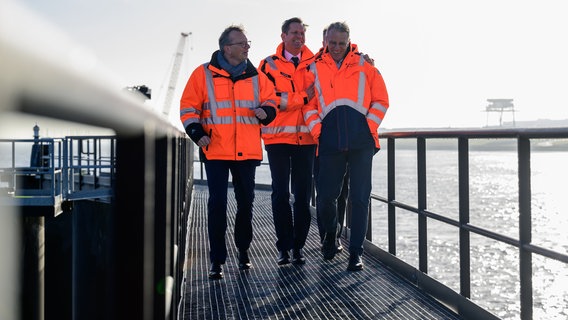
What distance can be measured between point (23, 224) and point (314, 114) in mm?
13457

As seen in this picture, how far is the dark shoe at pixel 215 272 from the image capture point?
4.64 metres

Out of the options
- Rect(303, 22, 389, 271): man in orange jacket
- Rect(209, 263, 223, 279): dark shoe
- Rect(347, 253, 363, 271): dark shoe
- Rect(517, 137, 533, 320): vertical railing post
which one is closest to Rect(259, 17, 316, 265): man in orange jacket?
Rect(303, 22, 389, 271): man in orange jacket

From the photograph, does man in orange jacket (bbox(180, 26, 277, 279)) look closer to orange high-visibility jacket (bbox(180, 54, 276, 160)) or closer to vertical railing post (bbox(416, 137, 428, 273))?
orange high-visibility jacket (bbox(180, 54, 276, 160))

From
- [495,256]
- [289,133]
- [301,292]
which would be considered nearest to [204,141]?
[289,133]

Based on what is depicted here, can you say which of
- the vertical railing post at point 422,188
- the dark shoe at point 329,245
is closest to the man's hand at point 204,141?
the dark shoe at point 329,245

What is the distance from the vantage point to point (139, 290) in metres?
0.95

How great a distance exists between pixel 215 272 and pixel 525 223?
7.45 feet

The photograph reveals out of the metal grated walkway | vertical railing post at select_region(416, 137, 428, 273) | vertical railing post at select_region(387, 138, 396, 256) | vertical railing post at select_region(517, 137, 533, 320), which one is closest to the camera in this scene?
vertical railing post at select_region(517, 137, 533, 320)

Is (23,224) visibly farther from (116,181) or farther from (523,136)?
(116,181)

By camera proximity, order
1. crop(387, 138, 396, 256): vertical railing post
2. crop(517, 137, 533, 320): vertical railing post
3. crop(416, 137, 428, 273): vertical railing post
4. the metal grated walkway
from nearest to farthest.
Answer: crop(517, 137, 533, 320): vertical railing post
the metal grated walkway
crop(416, 137, 428, 273): vertical railing post
crop(387, 138, 396, 256): vertical railing post

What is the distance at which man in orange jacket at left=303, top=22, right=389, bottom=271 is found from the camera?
471 cm

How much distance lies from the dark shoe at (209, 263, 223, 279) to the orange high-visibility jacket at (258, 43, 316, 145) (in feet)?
3.36

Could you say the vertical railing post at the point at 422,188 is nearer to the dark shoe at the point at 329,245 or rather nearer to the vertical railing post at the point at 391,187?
the vertical railing post at the point at 391,187

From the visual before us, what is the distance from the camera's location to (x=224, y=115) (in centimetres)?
455
